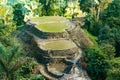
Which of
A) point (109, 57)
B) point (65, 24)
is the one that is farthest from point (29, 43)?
point (109, 57)

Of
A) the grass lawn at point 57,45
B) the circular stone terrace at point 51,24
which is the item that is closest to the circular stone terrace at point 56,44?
Result: the grass lawn at point 57,45

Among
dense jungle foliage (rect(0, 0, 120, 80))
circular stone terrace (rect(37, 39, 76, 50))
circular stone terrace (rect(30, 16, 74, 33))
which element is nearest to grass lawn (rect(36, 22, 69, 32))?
circular stone terrace (rect(30, 16, 74, 33))

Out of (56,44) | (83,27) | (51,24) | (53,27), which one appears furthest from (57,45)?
(83,27)

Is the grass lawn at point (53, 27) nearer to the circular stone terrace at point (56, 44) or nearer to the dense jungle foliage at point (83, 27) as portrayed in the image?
the circular stone terrace at point (56, 44)

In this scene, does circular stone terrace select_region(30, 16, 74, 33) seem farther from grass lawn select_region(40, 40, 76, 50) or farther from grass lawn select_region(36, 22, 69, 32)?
grass lawn select_region(40, 40, 76, 50)

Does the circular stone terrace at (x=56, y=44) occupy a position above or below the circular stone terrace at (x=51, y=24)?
below

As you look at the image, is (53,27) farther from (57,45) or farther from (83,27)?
(83,27)

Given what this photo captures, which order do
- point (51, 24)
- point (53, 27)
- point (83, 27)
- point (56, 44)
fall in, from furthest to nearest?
1. point (83, 27)
2. point (51, 24)
3. point (53, 27)
4. point (56, 44)
